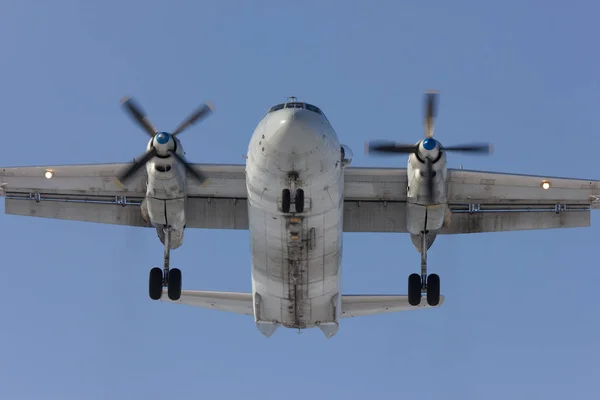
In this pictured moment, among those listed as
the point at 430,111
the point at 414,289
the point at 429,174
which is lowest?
the point at 414,289

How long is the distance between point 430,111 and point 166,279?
904cm

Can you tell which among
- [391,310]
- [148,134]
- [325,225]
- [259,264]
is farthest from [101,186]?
[391,310]

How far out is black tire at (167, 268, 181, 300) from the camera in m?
27.0

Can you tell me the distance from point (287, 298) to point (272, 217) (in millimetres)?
3421

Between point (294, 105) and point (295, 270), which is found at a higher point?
point (294, 105)

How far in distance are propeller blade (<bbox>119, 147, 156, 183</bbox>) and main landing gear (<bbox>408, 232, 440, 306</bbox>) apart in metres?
8.19

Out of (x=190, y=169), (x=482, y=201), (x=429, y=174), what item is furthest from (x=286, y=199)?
(x=482, y=201)

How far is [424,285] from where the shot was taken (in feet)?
89.0

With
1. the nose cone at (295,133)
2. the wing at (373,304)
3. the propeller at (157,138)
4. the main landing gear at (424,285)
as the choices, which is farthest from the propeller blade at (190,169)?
the main landing gear at (424,285)

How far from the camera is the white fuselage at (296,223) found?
21844 mm

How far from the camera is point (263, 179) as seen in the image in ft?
74.8

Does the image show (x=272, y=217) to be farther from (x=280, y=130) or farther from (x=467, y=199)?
(x=467, y=199)

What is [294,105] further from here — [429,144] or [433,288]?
[433,288]

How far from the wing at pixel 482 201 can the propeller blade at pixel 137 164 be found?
5.67 m
